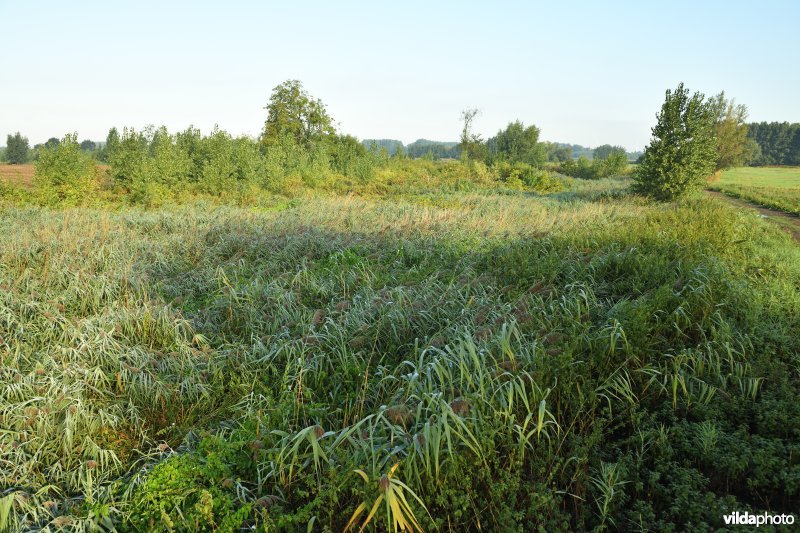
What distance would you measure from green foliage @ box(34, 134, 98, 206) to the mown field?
8568mm

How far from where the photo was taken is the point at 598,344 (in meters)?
3.85

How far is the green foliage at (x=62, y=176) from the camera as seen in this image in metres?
14.0

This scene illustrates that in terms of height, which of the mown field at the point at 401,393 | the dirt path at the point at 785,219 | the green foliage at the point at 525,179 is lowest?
the mown field at the point at 401,393

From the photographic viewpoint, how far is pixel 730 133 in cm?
3316

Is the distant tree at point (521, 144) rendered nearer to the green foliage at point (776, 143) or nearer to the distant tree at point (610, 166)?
the distant tree at point (610, 166)

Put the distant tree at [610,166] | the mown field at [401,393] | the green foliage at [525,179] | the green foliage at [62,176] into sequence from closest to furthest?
the mown field at [401,393], the green foliage at [62,176], the green foliage at [525,179], the distant tree at [610,166]

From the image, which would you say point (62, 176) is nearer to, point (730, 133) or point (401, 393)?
point (401, 393)

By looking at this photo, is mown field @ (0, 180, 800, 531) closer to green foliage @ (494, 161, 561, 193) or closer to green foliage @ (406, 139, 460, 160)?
green foliage @ (494, 161, 561, 193)

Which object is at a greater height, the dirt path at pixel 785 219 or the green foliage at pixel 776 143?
the green foliage at pixel 776 143

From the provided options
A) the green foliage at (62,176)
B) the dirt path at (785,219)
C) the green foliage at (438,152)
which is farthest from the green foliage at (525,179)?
the green foliage at (62,176)

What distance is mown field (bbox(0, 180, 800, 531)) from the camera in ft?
7.96

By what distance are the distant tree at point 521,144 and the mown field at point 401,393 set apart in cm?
4475

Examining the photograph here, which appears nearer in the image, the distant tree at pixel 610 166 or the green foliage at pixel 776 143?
the distant tree at pixel 610 166

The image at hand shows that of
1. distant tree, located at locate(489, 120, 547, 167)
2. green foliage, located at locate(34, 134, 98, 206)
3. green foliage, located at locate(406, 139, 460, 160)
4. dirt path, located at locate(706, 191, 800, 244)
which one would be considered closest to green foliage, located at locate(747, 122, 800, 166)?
distant tree, located at locate(489, 120, 547, 167)
